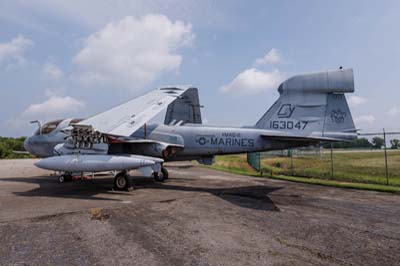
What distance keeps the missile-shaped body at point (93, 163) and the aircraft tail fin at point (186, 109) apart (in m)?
4.70

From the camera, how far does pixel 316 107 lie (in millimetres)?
10961

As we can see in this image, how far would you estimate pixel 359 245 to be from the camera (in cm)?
447

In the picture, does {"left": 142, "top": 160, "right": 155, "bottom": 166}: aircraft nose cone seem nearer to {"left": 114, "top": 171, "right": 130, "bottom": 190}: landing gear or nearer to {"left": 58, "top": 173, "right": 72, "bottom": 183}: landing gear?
{"left": 114, "top": 171, "right": 130, "bottom": 190}: landing gear

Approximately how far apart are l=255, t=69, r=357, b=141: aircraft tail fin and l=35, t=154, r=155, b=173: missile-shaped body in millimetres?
5779

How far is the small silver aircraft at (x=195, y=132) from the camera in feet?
31.7

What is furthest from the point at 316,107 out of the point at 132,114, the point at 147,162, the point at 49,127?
the point at 49,127

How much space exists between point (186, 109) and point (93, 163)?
22.2 ft

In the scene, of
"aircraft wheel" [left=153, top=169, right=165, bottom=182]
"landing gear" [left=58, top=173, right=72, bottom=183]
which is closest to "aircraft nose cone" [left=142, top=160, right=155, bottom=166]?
"aircraft wheel" [left=153, top=169, right=165, bottom=182]

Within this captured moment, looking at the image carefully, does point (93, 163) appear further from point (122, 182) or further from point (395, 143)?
point (395, 143)

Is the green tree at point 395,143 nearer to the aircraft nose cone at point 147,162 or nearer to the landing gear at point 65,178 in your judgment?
the aircraft nose cone at point 147,162

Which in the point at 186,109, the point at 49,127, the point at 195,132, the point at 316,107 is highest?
the point at 186,109

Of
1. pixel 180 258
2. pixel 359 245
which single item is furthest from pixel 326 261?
pixel 180 258

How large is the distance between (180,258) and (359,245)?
3010 millimetres

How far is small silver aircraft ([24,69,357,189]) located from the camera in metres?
9.67
